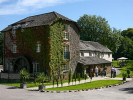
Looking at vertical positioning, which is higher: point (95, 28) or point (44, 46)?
point (95, 28)

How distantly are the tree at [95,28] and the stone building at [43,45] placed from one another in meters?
32.0

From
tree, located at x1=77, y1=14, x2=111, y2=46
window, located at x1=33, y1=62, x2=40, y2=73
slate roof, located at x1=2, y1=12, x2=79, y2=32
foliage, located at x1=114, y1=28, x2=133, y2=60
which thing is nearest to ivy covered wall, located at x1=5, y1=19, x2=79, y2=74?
slate roof, located at x1=2, y1=12, x2=79, y2=32

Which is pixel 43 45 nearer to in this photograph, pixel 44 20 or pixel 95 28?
pixel 44 20

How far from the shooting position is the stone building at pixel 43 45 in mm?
29453

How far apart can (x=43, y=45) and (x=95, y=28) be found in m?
39.6

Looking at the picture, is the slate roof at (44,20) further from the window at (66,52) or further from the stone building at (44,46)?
the window at (66,52)

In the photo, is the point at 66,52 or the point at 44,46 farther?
the point at 66,52

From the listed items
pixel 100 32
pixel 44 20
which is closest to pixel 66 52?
pixel 44 20

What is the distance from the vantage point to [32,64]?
31156 millimetres

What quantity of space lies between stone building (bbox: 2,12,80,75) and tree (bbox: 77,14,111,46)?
31989 mm

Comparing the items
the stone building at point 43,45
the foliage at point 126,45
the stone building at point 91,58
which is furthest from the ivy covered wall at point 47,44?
the foliage at point 126,45

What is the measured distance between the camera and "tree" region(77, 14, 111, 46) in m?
65.3

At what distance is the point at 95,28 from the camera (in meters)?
66.2

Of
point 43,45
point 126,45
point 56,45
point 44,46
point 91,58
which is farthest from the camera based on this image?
point 126,45
